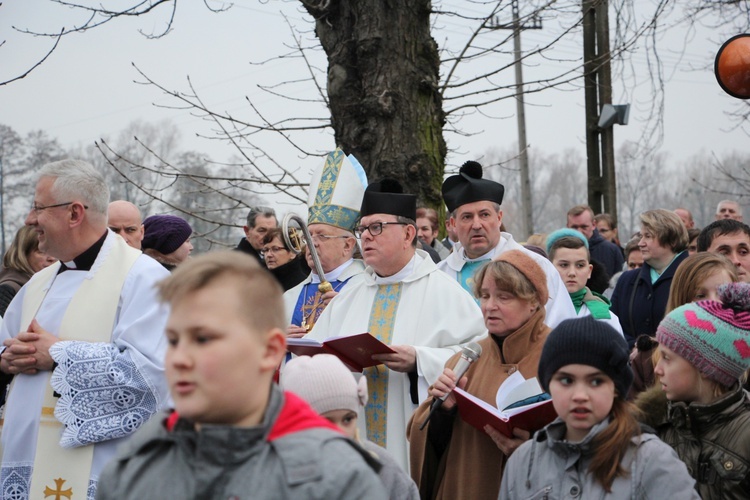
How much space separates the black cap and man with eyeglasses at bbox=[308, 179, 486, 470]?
1495mm

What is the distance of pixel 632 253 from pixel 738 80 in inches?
167

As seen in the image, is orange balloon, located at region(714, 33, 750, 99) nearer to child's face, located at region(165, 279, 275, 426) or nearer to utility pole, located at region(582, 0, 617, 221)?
child's face, located at region(165, 279, 275, 426)

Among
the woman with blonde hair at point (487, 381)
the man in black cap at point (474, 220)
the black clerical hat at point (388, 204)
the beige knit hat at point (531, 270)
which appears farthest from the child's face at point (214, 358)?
the man in black cap at point (474, 220)

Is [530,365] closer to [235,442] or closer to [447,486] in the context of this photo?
[447,486]

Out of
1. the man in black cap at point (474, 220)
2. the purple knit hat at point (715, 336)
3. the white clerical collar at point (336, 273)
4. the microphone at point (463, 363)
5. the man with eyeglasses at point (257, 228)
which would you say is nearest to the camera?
the purple knit hat at point (715, 336)

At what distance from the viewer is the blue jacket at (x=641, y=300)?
7.30 metres

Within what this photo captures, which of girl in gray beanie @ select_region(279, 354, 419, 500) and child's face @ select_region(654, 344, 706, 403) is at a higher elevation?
Answer: girl in gray beanie @ select_region(279, 354, 419, 500)

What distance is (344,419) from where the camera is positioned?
337 centimetres

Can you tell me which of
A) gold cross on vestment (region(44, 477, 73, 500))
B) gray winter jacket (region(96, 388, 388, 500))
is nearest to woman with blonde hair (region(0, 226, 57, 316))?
gold cross on vestment (region(44, 477, 73, 500))

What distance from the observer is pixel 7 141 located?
3819 cm

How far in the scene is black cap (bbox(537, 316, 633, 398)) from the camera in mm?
3648

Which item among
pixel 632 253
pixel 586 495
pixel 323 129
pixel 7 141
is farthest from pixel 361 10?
pixel 7 141

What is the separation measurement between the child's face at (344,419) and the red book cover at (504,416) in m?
0.95

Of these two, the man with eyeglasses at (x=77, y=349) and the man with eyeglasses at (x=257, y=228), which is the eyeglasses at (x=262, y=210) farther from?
the man with eyeglasses at (x=77, y=349)
